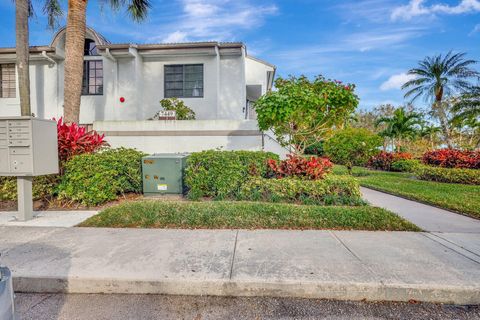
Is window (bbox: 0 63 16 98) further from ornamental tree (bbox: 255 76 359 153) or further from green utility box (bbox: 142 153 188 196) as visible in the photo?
ornamental tree (bbox: 255 76 359 153)

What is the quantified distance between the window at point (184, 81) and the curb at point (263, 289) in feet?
35.6

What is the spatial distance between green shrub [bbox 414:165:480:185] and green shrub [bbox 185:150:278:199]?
10.3m

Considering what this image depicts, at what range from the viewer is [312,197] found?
19.7 ft

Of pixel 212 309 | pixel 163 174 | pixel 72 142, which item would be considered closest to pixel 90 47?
pixel 72 142

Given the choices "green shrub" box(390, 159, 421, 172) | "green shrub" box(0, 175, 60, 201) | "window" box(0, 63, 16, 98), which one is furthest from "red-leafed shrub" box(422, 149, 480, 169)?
"window" box(0, 63, 16, 98)

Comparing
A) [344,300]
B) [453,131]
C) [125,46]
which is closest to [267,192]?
[344,300]

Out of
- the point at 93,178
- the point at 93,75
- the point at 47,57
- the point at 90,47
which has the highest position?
the point at 90,47

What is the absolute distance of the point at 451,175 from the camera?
37.0ft

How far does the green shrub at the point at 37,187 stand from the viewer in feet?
20.5

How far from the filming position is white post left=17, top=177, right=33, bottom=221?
5.15m

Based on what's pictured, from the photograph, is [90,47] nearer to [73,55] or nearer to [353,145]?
[73,55]

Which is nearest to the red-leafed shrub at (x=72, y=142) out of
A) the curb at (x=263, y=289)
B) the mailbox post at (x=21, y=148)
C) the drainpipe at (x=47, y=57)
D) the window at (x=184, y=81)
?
the mailbox post at (x=21, y=148)

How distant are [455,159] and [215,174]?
13.1 m

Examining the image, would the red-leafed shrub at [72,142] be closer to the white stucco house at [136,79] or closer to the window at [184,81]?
the white stucco house at [136,79]
